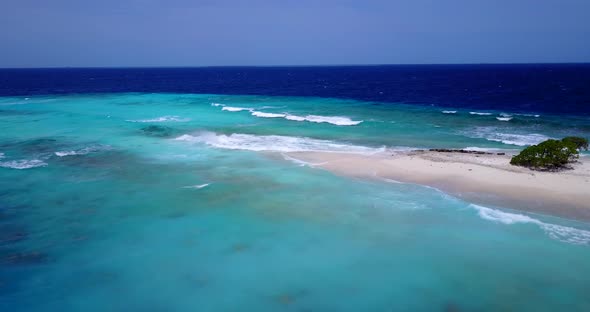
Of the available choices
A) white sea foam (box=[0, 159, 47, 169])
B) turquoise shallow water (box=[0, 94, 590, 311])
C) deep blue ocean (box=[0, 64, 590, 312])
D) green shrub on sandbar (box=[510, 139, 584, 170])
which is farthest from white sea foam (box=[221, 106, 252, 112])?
green shrub on sandbar (box=[510, 139, 584, 170])

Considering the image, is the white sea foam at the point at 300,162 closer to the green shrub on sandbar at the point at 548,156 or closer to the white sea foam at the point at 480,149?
the white sea foam at the point at 480,149

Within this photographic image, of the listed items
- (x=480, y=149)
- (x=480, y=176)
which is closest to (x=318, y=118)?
(x=480, y=149)

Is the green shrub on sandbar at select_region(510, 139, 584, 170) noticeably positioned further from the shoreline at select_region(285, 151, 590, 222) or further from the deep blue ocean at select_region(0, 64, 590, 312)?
the deep blue ocean at select_region(0, 64, 590, 312)

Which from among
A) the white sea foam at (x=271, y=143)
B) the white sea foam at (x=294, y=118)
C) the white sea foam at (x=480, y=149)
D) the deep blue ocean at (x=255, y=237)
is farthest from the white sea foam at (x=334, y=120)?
the white sea foam at (x=480, y=149)

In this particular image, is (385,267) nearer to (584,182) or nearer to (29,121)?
(584,182)

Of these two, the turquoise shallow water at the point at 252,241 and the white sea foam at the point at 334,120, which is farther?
the white sea foam at the point at 334,120

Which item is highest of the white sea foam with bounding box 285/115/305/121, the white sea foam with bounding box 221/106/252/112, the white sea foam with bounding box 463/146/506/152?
the white sea foam with bounding box 221/106/252/112

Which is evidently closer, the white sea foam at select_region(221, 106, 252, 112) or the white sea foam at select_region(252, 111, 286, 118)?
the white sea foam at select_region(252, 111, 286, 118)

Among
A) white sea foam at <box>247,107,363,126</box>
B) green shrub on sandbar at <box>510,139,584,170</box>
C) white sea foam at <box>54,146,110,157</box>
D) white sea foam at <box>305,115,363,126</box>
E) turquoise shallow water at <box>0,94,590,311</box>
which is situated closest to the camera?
turquoise shallow water at <box>0,94,590,311</box>
